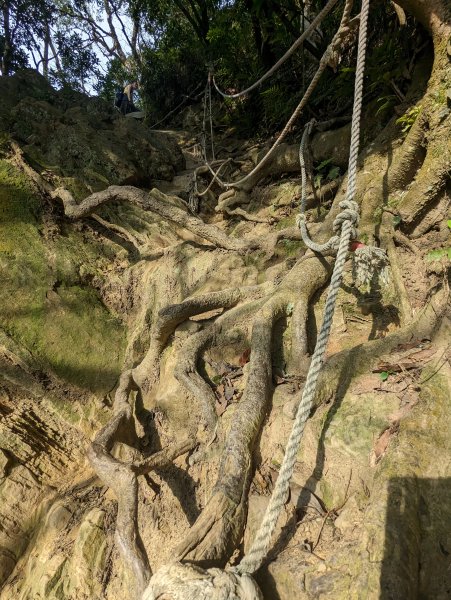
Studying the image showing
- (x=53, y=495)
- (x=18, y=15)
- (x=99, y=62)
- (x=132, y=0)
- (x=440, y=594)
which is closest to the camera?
(x=440, y=594)

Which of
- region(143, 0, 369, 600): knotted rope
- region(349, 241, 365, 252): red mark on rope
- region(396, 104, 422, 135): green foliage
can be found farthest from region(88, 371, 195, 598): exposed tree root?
region(396, 104, 422, 135): green foliage

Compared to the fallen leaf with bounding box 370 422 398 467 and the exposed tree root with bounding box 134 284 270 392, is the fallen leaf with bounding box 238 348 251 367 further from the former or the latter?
the fallen leaf with bounding box 370 422 398 467

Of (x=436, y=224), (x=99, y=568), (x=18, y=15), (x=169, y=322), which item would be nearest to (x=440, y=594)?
(x=99, y=568)

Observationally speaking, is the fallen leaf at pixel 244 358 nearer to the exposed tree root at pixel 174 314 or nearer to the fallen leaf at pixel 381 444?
the exposed tree root at pixel 174 314

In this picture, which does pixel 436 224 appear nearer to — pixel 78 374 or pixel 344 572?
pixel 344 572

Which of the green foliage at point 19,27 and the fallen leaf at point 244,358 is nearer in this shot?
the fallen leaf at point 244,358

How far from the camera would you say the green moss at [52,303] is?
3572mm

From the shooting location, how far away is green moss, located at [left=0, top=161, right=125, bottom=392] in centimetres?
357

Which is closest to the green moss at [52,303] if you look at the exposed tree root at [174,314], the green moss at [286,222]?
the exposed tree root at [174,314]

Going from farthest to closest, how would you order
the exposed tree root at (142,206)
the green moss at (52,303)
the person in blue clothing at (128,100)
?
1. the person in blue clothing at (128,100)
2. the exposed tree root at (142,206)
3. the green moss at (52,303)

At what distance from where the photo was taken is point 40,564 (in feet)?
8.86

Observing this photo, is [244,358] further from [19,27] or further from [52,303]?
[19,27]

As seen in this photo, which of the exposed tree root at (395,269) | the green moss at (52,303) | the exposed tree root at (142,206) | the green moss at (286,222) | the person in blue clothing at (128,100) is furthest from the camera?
the person in blue clothing at (128,100)

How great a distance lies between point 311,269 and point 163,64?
1161cm
